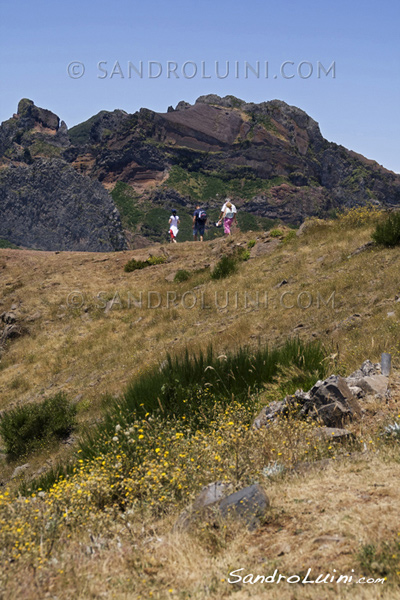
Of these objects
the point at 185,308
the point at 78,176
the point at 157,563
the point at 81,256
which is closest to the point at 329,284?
the point at 185,308

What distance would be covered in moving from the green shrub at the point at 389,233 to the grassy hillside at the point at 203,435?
49 centimetres

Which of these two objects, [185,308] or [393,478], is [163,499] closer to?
[393,478]

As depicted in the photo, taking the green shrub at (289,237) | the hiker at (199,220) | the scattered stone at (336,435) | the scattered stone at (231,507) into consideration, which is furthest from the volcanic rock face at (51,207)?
the scattered stone at (231,507)

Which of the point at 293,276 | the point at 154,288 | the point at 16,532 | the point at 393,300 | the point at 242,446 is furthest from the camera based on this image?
the point at 154,288

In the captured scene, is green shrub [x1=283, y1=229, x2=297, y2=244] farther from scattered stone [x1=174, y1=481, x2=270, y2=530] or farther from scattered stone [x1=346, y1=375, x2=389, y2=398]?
scattered stone [x1=174, y1=481, x2=270, y2=530]

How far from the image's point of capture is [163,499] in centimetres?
407

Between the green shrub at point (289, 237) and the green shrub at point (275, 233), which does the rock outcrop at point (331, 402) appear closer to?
the green shrub at point (289, 237)

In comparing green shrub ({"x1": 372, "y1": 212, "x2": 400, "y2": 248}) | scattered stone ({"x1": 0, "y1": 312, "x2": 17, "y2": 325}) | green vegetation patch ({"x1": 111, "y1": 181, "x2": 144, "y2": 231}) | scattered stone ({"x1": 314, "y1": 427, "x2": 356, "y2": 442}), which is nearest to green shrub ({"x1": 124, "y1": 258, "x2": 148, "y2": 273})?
scattered stone ({"x1": 0, "y1": 312, "x2": 17, "y2": 325})

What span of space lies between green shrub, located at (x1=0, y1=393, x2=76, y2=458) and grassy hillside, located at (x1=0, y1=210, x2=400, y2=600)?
0.26m

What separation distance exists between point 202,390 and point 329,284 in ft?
22.6

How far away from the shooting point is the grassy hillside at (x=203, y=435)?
303 centimetres

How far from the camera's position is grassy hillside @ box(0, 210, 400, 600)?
3.03 m

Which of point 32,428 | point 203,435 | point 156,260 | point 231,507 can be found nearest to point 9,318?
point 156,260

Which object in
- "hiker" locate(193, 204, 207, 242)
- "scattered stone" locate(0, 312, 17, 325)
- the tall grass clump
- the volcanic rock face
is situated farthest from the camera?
the volcanic rock face
